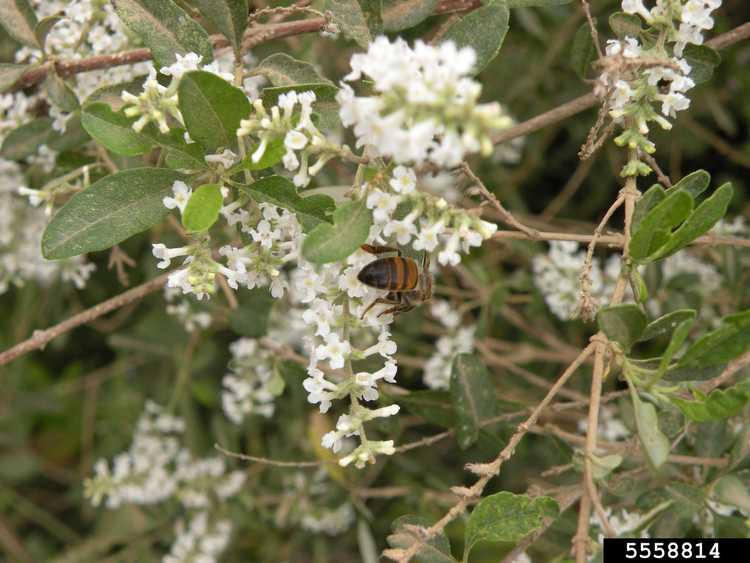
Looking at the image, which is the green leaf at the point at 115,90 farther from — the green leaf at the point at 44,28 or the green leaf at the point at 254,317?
the green leaf at the point at 254,317

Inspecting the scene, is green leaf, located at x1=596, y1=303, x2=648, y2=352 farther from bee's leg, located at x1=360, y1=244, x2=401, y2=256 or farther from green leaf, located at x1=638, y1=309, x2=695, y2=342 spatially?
bee's leg, located at x1=360, y1=244, x2=401, y2=256

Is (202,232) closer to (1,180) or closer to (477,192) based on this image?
(477,192)

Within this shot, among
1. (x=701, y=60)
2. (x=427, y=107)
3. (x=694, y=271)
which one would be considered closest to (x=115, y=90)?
(x=427, y=107)

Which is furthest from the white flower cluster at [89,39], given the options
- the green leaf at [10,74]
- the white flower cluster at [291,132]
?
the white flower cluster at [291,132]

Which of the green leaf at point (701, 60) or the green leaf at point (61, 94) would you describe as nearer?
the green leaf at point (701, 60)

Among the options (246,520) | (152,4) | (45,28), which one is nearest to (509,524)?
(152,4)

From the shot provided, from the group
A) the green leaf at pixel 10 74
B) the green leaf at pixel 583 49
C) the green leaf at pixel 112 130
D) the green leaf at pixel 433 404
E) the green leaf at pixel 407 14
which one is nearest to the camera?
the green leaf at pixel 112 130
